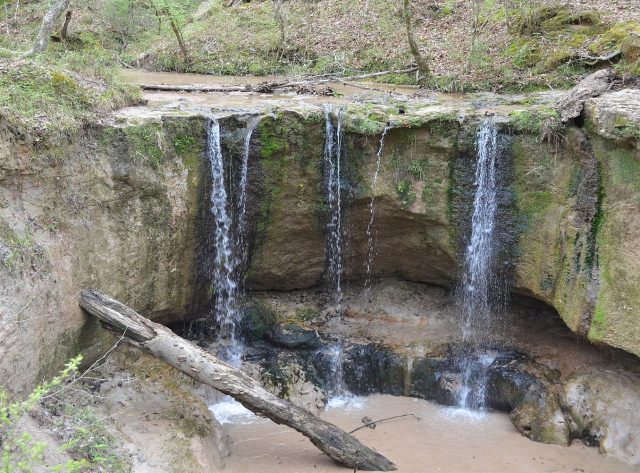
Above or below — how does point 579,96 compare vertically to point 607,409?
above

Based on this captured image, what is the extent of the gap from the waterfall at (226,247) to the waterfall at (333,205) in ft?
3.63

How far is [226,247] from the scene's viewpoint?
8.48 m

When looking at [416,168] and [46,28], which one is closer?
[416,168]

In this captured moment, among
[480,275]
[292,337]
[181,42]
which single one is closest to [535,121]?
[480,275]

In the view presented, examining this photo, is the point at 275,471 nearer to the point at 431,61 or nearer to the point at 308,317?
the point at 308,317

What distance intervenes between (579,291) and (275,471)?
4.30 m

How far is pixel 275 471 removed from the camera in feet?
21.1

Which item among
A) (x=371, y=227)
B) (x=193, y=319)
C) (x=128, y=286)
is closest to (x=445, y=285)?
(x=371, y=227)

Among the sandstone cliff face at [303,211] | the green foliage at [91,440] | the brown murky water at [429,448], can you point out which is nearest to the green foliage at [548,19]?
the sandstone cliff face at [303,211]

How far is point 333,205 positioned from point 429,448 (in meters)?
3.65

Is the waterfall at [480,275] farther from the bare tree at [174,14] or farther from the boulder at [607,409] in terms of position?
the bare tree at [174,14]

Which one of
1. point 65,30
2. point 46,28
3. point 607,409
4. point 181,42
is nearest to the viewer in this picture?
point 607,409

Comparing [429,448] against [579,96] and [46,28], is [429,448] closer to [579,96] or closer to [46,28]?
[579,96]

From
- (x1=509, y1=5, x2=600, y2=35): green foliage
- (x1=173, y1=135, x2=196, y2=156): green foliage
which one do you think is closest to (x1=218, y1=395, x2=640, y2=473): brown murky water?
(x1=173, y1=135, x2=196, y2=156): green foliage
